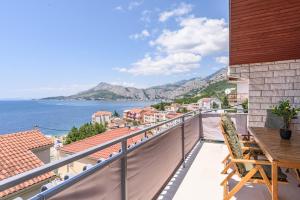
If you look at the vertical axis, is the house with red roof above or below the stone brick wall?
below

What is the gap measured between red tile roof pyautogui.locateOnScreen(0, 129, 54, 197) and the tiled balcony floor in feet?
16.2

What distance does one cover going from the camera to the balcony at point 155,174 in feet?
3.87

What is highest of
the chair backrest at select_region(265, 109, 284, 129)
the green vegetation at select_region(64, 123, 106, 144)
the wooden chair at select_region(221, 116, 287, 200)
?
the chair backrest at select_region(265, 109, 284, 129)

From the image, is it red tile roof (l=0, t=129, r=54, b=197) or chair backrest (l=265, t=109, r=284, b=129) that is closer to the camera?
chair backrest (l=265, t=109, r=284, b=129)

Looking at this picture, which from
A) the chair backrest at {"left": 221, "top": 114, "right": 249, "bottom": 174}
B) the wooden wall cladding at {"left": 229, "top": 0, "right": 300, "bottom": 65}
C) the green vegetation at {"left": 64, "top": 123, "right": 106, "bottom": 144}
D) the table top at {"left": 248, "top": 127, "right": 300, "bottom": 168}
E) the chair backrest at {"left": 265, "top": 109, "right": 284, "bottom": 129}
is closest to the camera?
the table top at {"left": 248, "top": 127, "right": 300, "bottom": 168}

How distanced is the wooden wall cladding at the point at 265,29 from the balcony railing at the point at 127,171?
201 centimetres

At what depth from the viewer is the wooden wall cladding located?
3633mm

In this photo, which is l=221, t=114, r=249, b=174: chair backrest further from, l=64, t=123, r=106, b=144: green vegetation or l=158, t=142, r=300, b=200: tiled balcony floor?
l=64, t=123, r=106, b=144: green vegetation

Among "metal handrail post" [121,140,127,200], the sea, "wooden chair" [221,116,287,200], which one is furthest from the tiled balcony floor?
the sea

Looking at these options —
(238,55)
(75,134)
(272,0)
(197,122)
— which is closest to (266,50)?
(238,55)

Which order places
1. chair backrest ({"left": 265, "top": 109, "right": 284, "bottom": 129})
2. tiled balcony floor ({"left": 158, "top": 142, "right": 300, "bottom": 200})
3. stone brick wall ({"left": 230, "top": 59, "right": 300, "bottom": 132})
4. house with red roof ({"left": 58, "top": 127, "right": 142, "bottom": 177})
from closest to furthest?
1. house with red roof ({"left": 58, "top": 127, "right": 142, "bottom": 177})
2. tiled balcony floor ({"left": 158, "top": 142, "right": 300, "bottom": 200})
3. chair backrest ({"left": 265, "top": 109, "right": 284, "bottom": 129})
4. stone brick wall ({"left": 230, "top": 59, "right": 300, "bottom": 132})

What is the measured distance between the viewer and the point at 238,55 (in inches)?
203

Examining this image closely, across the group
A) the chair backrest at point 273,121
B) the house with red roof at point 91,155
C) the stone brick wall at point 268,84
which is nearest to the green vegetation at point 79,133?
the house with red roof at point 91,155

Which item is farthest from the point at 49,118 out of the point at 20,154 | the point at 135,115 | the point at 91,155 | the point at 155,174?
the point at 91,155
